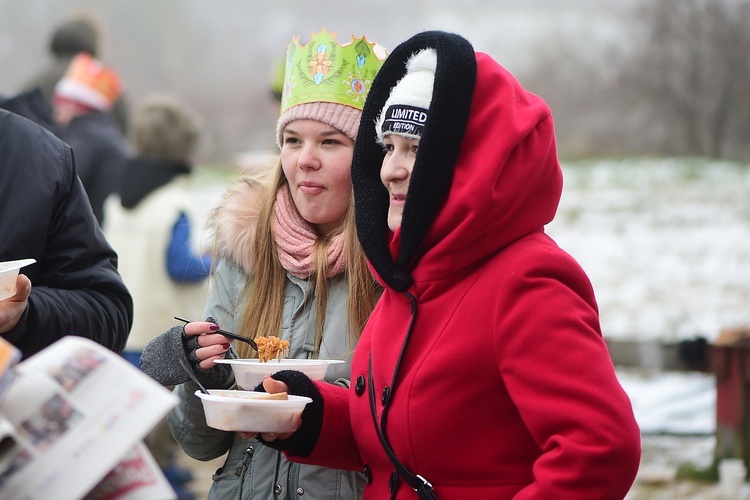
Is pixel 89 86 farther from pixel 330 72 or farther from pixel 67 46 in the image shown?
pixel 330 72

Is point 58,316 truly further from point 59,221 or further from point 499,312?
point 499,312

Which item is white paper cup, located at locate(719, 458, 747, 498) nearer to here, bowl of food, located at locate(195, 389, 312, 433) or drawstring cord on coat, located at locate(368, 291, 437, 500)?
drawstring cord on coat, located at locate(368, 291, 437, 500)

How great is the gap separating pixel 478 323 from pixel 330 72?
3.69ft

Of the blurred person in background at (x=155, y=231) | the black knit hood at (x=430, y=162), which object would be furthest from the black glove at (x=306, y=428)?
the blurred person in background at (x=155, y=231)

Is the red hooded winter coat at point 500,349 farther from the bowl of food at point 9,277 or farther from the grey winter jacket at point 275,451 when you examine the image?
the bowl of food at point 9,277

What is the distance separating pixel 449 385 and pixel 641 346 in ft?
15.4

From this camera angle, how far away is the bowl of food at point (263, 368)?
2.47m

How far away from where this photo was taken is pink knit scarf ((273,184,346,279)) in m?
2.82

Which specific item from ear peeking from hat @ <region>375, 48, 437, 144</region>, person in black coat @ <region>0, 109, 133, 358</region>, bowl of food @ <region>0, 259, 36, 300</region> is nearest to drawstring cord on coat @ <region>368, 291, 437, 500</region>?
ear peeking from hat @ <region>375, 48, 437, 144</region>

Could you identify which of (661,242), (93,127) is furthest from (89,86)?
(661,242)

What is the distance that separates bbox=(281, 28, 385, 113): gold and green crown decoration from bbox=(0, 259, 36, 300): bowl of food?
3.35 ft

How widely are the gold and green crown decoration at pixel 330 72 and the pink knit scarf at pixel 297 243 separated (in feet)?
1.01

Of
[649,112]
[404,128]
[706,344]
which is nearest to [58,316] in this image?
[404,128]

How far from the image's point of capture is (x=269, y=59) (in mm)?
12922
